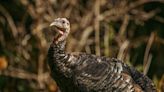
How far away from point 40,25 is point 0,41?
130 cm

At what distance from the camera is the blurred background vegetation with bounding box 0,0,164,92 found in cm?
838

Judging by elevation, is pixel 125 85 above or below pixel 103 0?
below

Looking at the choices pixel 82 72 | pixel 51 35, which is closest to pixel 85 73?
pixel 82 72

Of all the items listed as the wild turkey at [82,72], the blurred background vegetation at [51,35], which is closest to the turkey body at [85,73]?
the wild turkey at [82,72]

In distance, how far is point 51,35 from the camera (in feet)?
28.0

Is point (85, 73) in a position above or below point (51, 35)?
below

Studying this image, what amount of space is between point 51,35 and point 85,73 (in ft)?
10.7

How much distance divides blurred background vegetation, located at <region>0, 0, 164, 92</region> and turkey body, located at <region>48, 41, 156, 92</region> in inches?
97.1

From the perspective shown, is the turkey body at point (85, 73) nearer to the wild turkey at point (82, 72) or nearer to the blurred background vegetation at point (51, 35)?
the wild turkey at point (82, 72)

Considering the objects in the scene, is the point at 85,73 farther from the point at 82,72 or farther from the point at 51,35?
the point at 51,35

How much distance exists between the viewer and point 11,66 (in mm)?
8758

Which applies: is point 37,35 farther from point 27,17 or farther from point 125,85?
point 125,85

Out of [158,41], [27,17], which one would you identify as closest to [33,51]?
[27,17]

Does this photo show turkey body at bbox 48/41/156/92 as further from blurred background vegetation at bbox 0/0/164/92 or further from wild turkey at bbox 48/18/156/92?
blurred background vegetation at bbox 0/0/164/92
